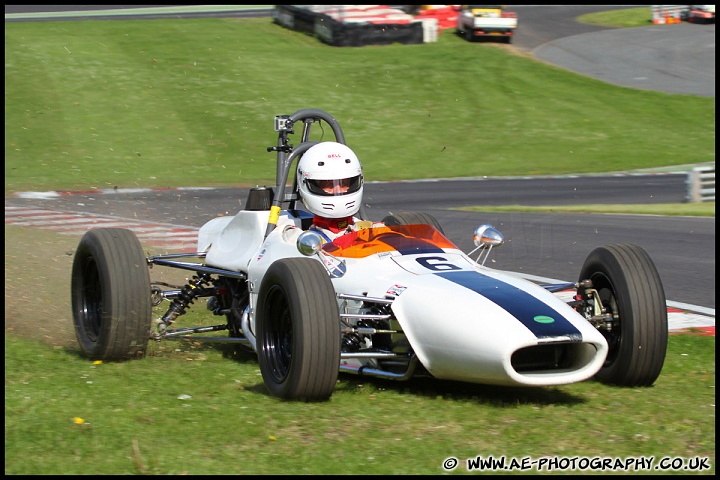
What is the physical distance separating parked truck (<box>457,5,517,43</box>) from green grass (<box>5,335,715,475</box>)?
33.8m

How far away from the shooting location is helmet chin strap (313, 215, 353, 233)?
8.57 metres

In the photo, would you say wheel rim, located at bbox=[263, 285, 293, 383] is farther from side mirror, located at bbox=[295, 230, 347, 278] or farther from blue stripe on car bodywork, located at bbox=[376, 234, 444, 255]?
blue stripe on car bodywork, located at bbox=[376, 234, 444, 255]

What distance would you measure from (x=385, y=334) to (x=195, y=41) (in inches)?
1209

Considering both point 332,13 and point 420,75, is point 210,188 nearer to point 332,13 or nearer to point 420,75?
point 420,75

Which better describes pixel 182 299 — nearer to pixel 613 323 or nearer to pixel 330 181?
pixel 330 181

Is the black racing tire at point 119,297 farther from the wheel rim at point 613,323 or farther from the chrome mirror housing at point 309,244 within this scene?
the wheel rim at point 613,323

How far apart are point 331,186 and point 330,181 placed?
4 cm

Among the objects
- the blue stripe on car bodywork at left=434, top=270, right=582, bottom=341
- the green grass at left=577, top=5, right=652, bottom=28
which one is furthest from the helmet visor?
the green grass at left=577, top=5, right=652, bottom=28

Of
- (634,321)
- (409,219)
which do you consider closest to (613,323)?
(634,321)

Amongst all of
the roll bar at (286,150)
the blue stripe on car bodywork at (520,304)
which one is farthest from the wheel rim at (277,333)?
the roll bar at (286,150)

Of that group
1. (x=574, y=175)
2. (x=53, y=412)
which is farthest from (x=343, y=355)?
(x=574, y=175)

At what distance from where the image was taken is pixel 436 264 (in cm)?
738

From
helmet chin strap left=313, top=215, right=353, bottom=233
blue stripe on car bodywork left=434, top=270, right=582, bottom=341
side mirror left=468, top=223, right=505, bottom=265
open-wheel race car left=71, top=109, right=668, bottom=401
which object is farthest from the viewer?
helmet chin strap left=313, top=215, right=353, bottom=233

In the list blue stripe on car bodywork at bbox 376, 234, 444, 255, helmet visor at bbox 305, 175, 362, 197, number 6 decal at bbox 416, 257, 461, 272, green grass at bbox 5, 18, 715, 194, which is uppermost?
helmet visor at bbox 305, 175, 362, 197
